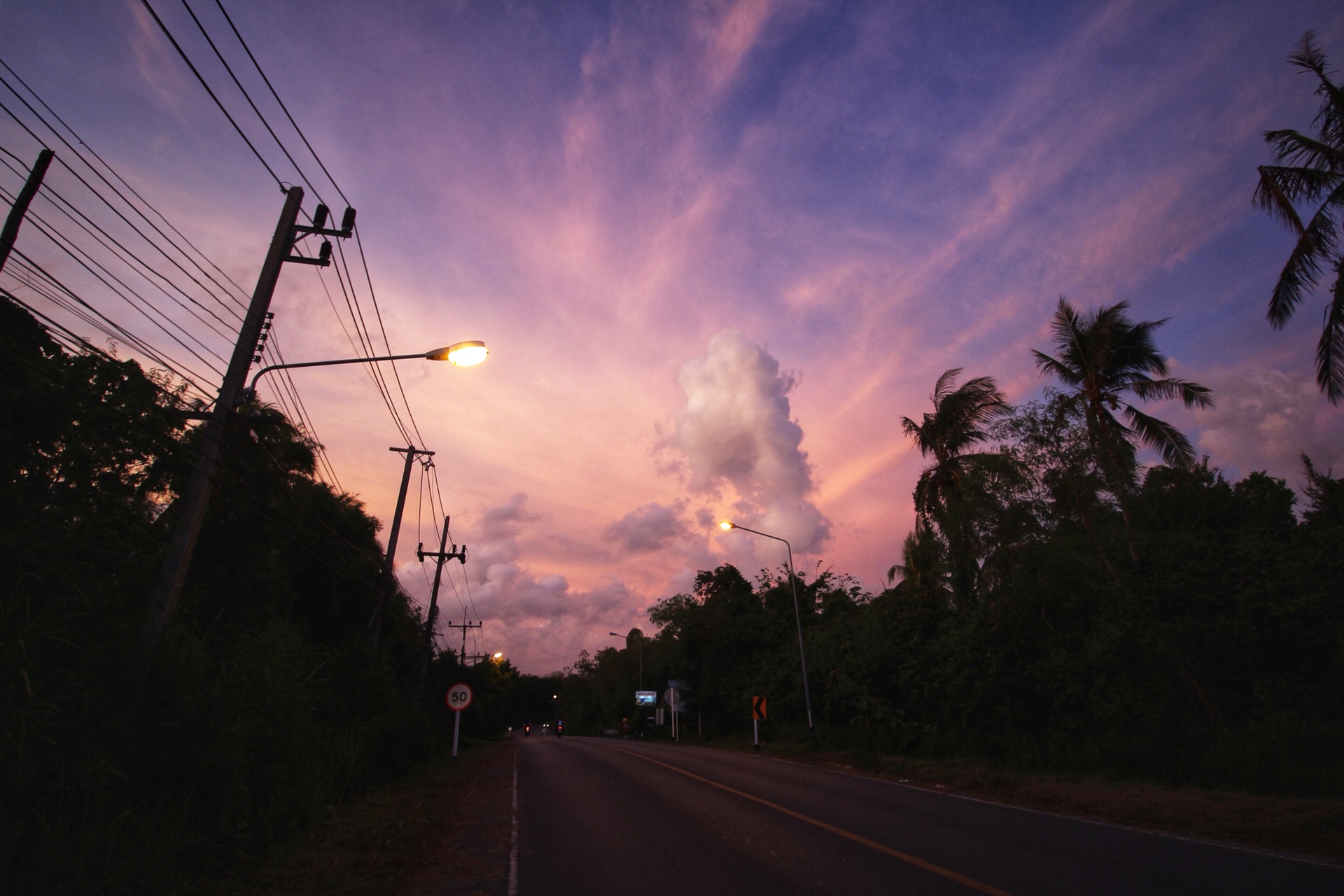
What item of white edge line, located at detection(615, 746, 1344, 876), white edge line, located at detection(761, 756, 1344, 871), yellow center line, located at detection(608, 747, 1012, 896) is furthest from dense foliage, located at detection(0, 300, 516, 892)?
white edge line, located at detection(761, 756, 1344, 871)

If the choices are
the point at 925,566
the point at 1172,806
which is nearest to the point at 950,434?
the point at 925,566

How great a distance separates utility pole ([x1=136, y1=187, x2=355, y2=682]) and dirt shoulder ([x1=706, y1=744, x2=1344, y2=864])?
1223 centimetres

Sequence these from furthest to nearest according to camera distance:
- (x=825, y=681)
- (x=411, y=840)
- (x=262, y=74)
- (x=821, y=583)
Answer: (x=821, y=583) → (x=825, y=681) → (x=411, y=840) → (x=262, y=74)

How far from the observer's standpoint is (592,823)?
384 inches

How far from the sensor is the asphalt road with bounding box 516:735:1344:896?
6207 millimetres

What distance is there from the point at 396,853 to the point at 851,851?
17.1 feet

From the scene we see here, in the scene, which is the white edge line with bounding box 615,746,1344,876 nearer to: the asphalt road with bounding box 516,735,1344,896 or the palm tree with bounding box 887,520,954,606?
the asphalt road with bounding box 516,735,1344,896

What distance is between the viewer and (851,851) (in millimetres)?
7434

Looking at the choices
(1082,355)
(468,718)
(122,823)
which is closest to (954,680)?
(1082,355)

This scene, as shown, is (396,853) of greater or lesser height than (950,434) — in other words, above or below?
below

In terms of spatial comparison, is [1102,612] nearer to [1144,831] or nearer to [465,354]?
[1144,831]

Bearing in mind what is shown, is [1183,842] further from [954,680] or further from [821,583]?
[821,583]

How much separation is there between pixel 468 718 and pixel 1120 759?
40168mm

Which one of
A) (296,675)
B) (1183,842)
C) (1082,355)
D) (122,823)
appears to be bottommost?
(1183,842)
